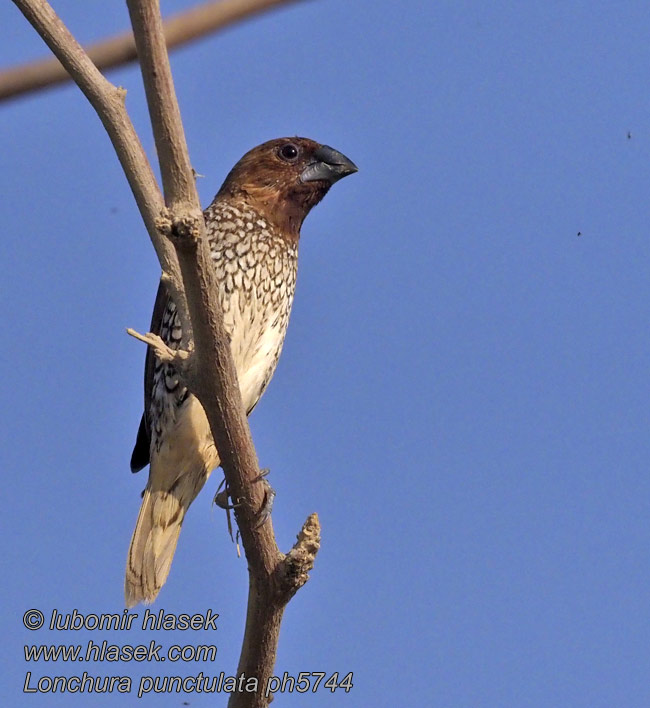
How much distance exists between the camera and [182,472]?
5031 mm

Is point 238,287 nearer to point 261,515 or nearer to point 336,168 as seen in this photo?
point 336,168

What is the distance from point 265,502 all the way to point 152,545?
144 cm

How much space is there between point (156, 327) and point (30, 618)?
4.97 feet

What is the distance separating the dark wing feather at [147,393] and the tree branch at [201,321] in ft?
5.58

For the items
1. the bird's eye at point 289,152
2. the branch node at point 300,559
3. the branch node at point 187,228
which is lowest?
the branch node at point 300,559

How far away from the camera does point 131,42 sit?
2.66 metres

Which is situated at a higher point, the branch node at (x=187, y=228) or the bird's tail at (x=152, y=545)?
the branch node at (x=187, y=228)

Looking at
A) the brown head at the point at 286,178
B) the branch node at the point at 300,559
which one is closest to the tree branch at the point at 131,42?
the branch node at the point at 300,559

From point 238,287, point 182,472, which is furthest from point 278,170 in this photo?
point 182,472

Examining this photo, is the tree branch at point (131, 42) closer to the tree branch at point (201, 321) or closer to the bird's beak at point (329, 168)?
the tree branch at point (201, 321)

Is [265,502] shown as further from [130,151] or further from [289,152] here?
[289,152]

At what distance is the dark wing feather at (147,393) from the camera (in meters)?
5.24

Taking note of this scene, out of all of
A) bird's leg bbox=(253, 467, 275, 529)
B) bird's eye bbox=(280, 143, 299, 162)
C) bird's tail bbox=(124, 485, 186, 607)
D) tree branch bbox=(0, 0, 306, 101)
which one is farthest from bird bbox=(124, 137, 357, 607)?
tree branch bbox=(0, 0, 306, 101)

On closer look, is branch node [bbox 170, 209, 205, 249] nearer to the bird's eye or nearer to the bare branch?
the bare branch
